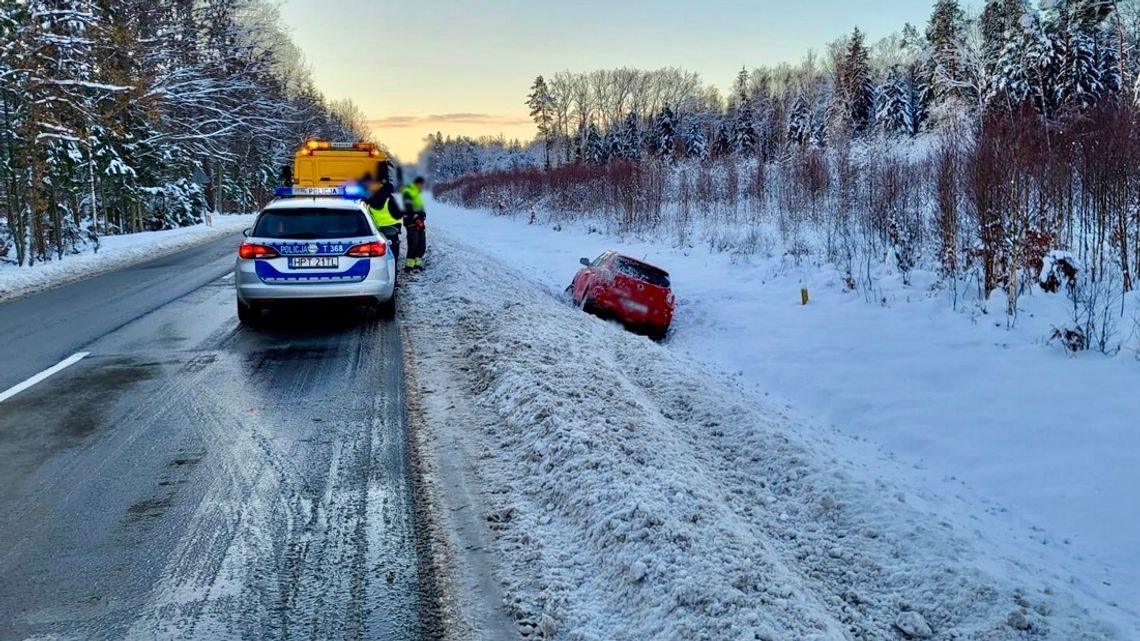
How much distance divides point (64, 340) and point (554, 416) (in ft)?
22.5

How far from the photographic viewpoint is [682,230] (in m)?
20.4

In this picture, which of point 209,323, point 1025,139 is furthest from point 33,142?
point 1025,139

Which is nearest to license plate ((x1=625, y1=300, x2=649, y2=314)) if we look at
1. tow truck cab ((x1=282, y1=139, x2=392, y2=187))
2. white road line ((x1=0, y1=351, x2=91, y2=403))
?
white road line ((x1=0, y1=351, x2=91, y2=403))

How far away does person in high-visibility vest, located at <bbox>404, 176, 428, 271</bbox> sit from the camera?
15.7 m

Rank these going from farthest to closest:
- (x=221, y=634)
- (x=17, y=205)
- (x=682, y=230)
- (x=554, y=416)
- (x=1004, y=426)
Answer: (x=682, y=230)
(x=17, y=205)
(x=1004, y=426)
(x=554, y=416)
(x=221, y=634)

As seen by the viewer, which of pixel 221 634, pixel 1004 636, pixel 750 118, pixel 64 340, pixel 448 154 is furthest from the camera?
pixel 448 154

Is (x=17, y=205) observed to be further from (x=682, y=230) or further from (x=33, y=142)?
(x=682, y=230)

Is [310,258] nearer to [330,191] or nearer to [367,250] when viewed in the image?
[367,250]

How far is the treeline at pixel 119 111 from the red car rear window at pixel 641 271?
15.6m

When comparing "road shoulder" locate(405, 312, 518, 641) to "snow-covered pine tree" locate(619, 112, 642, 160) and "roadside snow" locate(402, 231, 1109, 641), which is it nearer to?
"roadside snow" locate(402, 231, 1109, 641)

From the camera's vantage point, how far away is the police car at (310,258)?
353 inches

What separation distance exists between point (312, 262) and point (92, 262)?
44.4 ft

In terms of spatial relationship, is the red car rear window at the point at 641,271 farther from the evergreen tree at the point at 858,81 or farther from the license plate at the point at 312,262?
the evergreen tree at the point at 858,81

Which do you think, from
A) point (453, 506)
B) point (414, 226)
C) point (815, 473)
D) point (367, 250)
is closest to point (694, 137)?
point (414, 226)
